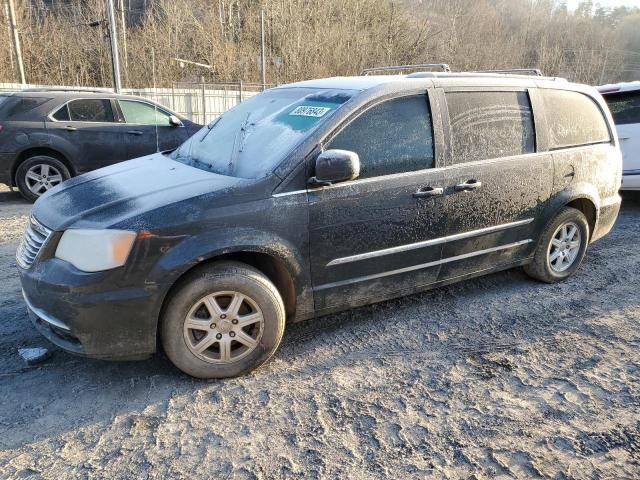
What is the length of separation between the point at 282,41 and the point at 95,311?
108 ft

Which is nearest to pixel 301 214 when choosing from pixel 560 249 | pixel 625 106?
pixel 560 249

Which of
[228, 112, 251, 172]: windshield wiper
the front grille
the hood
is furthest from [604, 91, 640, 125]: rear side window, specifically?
the front grille

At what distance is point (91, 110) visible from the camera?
27.4 ft

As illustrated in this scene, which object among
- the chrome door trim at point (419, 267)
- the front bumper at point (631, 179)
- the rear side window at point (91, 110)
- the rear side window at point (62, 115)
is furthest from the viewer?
the rear side window at point (91, 110)

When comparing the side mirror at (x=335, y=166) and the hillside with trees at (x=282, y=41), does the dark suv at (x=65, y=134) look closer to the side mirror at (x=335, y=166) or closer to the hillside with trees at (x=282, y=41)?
the side mirror at (x=335, y=166)

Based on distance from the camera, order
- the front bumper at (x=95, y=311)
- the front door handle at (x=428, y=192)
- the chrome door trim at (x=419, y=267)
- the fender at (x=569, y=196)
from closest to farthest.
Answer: the front bumper at (x=95, y=311), the chrome door trim at (x=419, y=267), the front door handle at (x=428, y=192), the fender at (x=569, y=196)

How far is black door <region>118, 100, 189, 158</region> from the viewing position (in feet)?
28.4

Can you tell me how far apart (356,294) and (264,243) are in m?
0.82

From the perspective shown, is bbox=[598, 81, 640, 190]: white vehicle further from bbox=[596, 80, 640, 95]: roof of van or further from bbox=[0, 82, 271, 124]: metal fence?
bbox=[0, 82, 271, 124]: metal fence

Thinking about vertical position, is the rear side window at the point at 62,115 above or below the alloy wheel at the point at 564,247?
above

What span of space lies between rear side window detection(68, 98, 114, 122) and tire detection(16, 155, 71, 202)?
31.2 inches

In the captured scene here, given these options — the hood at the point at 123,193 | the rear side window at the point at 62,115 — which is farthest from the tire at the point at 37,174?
the hood at the point at 123,193

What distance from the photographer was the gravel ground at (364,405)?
2.43m

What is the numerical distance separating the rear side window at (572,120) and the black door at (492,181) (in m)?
0.25
